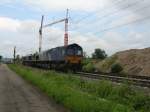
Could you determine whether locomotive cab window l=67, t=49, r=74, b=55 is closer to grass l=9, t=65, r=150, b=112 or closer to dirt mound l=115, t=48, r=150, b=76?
dirt mound l=115, t=48, r=150, b=76

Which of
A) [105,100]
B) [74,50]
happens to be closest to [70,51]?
[74,50]

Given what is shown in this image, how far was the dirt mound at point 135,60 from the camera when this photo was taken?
4426 cm

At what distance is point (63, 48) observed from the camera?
50406mm

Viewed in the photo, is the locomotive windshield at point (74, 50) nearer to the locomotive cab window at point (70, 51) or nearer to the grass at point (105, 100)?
the locomotive cab window at point (70, 51)

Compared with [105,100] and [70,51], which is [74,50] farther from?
[105,100]

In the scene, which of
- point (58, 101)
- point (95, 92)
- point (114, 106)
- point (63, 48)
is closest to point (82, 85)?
point (95, 92)

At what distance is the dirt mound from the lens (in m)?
44.3

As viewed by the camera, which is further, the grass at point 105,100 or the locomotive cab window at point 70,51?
the locomotive cab window at point 70,51

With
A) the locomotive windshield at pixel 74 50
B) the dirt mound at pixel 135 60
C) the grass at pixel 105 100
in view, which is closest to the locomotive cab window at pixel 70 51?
the locomotive windshield at pixel 74 50

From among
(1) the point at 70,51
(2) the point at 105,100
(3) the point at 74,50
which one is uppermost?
(3) the point at 74,50

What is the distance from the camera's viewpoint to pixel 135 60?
49.8 m

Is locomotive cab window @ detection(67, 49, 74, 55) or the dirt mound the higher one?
locomotive cab window @ detection(67, 49, 74, 55)

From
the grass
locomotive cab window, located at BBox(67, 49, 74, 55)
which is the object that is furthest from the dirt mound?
the grass

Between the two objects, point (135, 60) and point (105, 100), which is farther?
point (135, 60)
